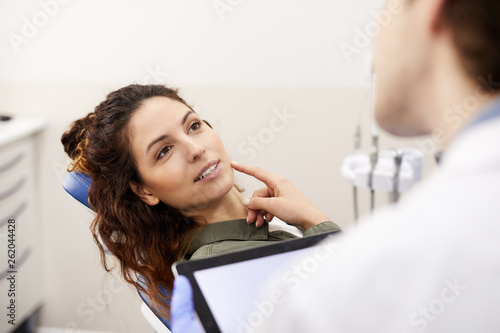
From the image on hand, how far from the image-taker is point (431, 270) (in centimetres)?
40

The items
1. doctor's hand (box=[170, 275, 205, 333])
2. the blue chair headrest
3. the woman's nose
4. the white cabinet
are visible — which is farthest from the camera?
the white cabinet

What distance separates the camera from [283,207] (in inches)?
49.1

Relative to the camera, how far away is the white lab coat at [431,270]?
40 centimetres

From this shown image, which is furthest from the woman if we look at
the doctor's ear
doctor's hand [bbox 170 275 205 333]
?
doctor's hand [bbox 170 275 205 333]

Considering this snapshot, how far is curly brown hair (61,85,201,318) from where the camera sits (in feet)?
4.14

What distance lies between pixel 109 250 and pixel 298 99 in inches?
39.0

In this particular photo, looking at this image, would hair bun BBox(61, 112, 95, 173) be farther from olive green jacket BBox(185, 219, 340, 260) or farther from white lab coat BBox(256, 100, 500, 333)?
white lab coat BBox(256, 100, 500, 333)

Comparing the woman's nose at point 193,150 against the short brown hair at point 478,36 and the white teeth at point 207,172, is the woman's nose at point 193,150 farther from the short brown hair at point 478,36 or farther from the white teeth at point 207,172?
the short brown hair at point 478,36

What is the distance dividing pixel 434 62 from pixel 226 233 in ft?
2.75

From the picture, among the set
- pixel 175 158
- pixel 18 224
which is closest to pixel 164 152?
pixel 175 158

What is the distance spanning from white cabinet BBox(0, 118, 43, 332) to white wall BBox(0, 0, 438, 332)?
74mm

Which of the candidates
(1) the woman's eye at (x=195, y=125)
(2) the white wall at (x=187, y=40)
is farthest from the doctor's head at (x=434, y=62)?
(2) the white wall at (x=187, y=40)

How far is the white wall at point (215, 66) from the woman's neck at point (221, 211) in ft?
2.10

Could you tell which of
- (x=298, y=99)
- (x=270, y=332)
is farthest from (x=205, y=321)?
(x=298, y=99)
